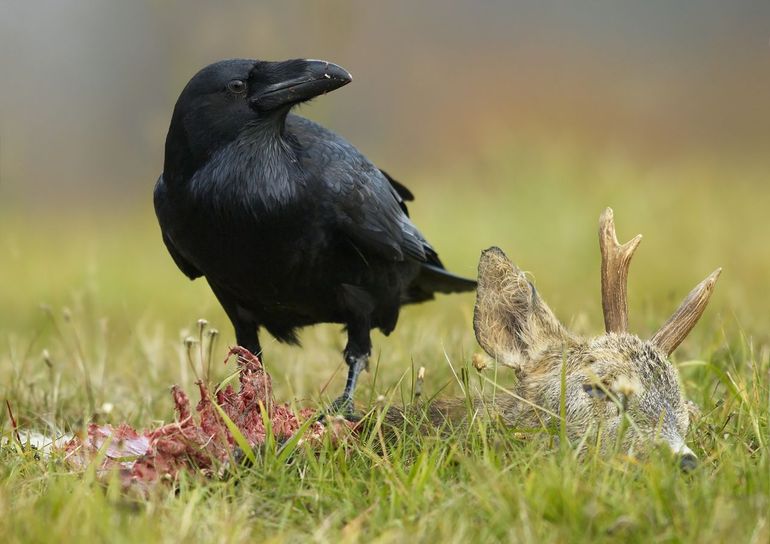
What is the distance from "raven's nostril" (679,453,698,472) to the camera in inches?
108

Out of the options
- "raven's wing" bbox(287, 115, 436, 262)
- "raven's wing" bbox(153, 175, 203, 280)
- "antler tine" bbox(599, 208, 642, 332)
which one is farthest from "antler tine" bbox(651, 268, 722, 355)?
"raven's wing" bbox(153, 175, 203, 280)

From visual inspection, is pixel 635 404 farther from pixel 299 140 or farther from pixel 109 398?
pixel 109 398

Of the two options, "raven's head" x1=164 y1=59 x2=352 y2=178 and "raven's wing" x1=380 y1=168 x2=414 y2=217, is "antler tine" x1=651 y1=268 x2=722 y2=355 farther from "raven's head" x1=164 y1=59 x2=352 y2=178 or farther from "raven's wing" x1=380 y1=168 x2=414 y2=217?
"raven's wing" x1=380 y1=168 x2=414 y2=217

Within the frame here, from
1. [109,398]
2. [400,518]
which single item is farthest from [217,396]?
[109,398]

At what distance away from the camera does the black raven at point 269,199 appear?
3809 millimetres

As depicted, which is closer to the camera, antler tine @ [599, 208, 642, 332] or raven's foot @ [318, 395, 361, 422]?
antler tine @ [599, 208, 642, 332]

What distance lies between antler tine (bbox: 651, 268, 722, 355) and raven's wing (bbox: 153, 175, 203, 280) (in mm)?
1758

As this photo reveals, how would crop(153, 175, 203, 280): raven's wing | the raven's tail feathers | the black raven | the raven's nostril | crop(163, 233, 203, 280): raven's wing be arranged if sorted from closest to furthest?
the raven's nostril < the black raven < crop(153, 175, 203, 280): raven's wing < crop(163, 233, 203, 280): raven's wing < the raven's tail feathers

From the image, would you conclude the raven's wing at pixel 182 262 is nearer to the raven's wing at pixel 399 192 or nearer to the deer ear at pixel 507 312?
the raven's wing at pixel 399 192

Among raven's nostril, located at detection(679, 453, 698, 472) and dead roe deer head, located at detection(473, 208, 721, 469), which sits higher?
dead roe deer head, located at detection(473, 208, 721, 469)

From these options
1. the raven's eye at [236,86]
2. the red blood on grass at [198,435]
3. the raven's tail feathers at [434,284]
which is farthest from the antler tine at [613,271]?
the raven's tail feathers at [434,284]

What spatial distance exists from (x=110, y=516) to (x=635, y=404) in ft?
4.48

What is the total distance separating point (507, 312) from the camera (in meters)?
3.40

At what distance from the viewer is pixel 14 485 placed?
3.02 meters
